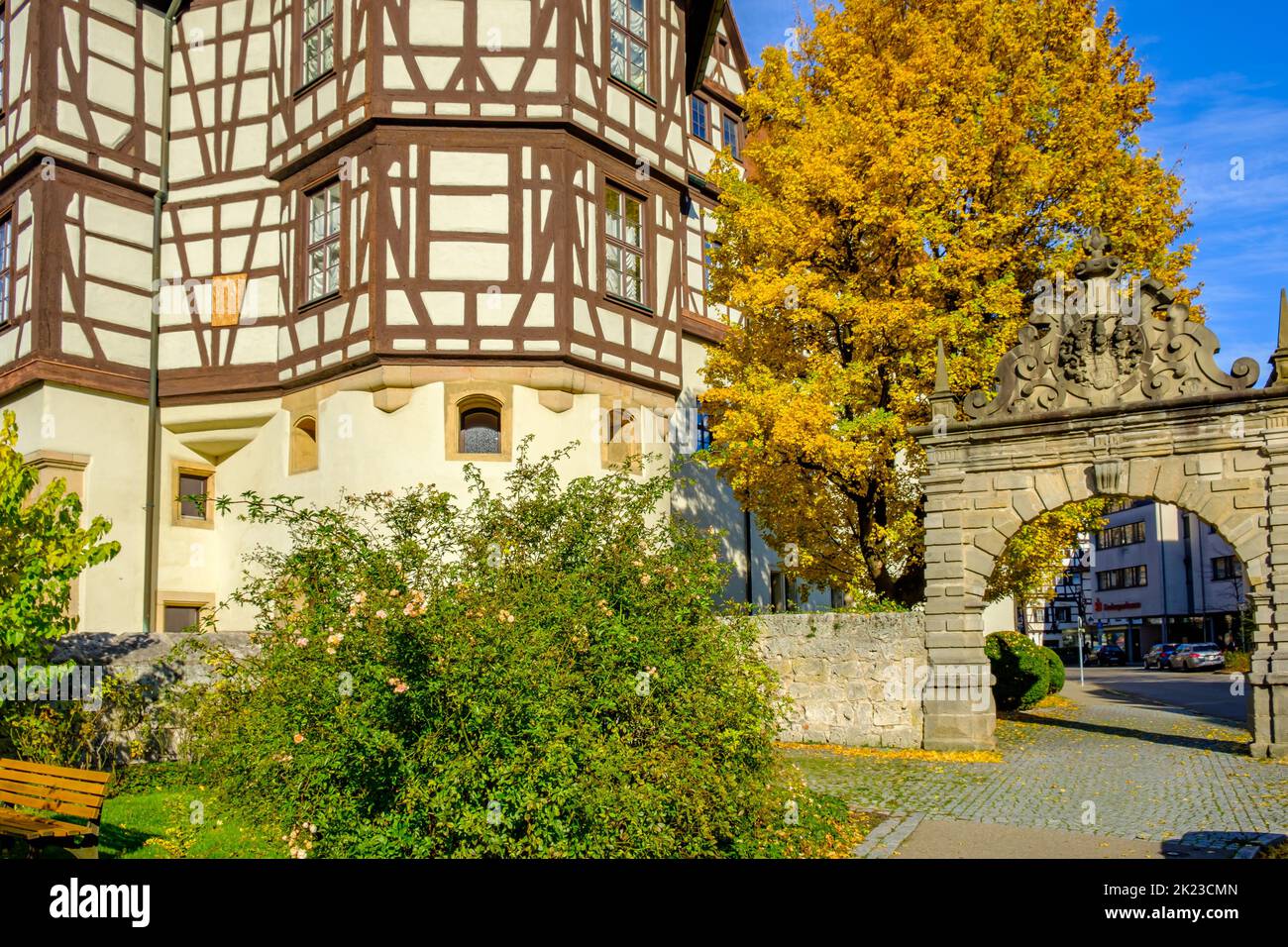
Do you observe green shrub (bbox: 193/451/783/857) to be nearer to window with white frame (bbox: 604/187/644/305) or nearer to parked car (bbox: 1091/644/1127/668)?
window with white frame (bbox: 604/187/644/305)

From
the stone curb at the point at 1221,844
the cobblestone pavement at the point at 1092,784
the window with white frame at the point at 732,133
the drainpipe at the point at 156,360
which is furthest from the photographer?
the window with white frame at the point at 732,133

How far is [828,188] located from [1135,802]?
9569 mm

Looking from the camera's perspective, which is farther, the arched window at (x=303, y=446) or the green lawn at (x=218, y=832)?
the arched window at (x=303, y=446)

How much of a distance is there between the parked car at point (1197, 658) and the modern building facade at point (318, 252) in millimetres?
34875

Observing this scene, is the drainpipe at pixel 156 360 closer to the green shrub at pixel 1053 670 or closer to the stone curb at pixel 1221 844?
the stone curb at pixel 1221 844

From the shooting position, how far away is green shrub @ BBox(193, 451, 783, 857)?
6.25m

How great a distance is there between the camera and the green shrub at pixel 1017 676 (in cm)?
2145

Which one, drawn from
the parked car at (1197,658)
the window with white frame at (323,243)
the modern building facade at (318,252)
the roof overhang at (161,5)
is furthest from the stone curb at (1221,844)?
the parked car at (1197,658)

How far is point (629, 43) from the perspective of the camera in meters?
19.4

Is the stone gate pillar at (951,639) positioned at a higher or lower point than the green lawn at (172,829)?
higher

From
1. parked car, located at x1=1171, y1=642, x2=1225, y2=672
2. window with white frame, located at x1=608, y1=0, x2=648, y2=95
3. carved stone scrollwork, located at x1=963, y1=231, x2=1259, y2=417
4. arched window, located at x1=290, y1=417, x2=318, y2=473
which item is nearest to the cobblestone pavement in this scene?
carved stone scrollwork, located at x1=963, y1=231, x2=1259, y2=417

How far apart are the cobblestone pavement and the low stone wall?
639 mm

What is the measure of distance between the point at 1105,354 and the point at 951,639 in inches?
173
